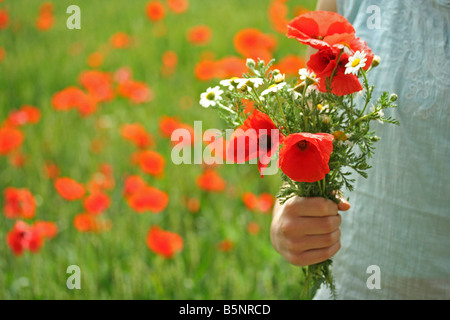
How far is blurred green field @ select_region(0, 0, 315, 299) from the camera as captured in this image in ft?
4.54

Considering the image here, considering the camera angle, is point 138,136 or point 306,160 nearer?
point 306,160

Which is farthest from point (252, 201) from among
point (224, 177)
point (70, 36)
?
point (70, 36)

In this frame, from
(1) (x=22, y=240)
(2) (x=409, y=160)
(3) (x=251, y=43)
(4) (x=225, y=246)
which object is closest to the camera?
(2) (x=409, y=160)

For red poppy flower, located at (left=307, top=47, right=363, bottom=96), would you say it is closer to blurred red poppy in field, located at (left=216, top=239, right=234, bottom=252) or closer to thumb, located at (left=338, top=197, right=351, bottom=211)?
thumb, located at (left=338, top=197, right=351, bottom=211)

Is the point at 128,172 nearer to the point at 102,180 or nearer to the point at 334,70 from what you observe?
the point at 102,180

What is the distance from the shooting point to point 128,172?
1.85m

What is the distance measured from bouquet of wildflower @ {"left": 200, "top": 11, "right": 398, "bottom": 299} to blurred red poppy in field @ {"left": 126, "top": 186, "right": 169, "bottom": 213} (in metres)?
0.88

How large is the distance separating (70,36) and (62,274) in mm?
1699

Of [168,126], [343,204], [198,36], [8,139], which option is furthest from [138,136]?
[343,204]

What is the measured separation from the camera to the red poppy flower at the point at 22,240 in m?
1.39

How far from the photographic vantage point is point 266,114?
654mm

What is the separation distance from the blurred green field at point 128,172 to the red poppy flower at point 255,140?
2.52 feet

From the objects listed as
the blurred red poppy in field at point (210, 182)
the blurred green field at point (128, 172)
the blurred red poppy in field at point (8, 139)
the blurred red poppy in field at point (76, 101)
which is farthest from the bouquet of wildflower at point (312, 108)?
the blurred red poppy in field at point (76, 101)

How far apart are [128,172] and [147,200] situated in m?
0.33
